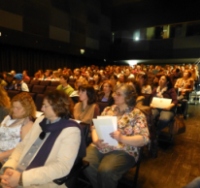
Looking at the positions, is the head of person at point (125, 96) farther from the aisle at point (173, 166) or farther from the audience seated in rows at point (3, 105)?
the audience seated in rows at point (3, 105)

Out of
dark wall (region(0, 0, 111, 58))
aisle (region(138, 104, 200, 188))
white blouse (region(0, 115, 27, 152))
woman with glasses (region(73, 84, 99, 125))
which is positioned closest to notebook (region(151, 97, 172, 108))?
aisle (region(138, 104, 200, 188))

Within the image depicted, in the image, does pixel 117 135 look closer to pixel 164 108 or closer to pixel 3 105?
pixel 3 105

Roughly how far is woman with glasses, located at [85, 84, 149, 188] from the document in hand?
5 centimetres

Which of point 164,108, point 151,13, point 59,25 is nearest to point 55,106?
point 164,108

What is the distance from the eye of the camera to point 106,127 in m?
1.85

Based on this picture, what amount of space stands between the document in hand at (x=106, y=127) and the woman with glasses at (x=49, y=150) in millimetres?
357

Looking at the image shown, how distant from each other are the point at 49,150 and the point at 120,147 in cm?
79

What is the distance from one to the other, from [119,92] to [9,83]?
4428 mm

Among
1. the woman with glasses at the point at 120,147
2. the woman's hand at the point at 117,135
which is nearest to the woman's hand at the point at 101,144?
the woman with glasses at the point at 120,147

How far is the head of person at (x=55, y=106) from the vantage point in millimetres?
1563

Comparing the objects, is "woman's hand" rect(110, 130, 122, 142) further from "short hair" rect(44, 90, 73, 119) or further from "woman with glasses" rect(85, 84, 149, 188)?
"short hair" rect(44, 90, 73, 119)

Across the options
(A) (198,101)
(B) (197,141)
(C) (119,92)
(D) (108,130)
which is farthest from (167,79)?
(A) (198,101)

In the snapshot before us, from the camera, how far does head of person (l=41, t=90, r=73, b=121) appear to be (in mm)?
1563

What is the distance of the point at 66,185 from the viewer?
57.7 inches
